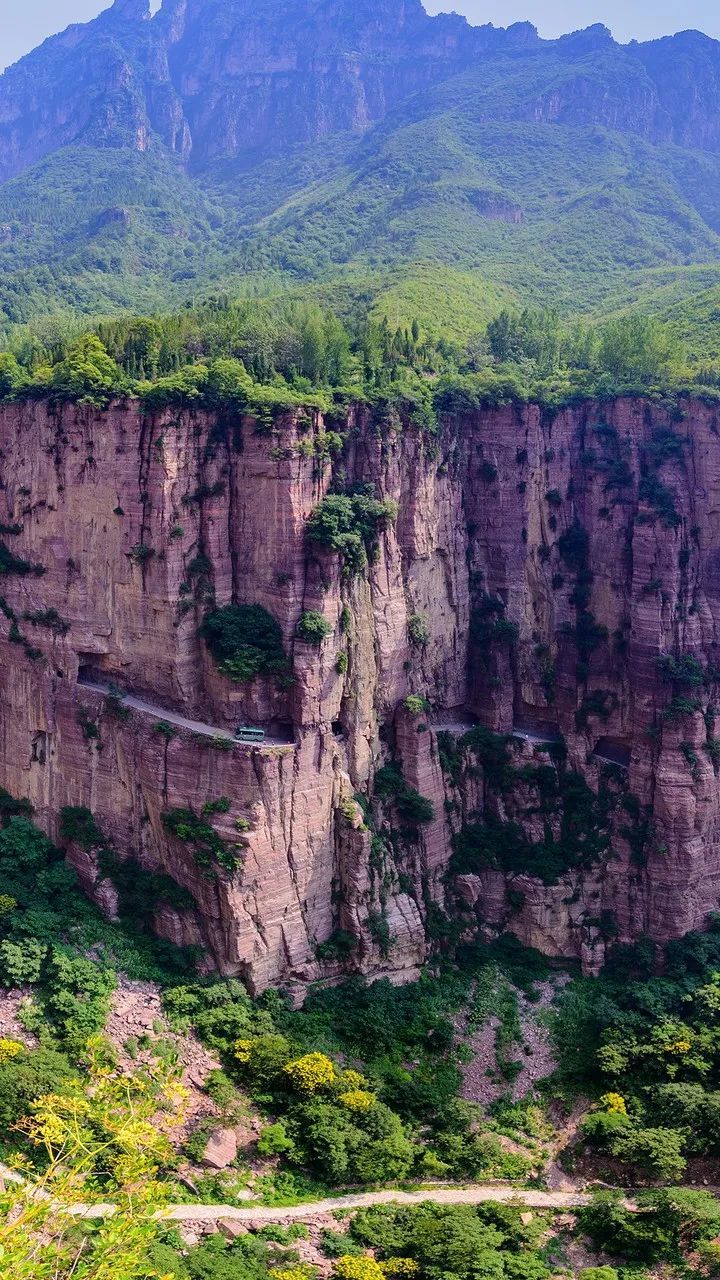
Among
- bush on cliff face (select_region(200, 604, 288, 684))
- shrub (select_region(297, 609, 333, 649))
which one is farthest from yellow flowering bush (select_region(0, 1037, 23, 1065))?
shrub (select_region(297, 609, 333, 649))

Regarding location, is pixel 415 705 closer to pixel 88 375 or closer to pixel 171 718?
pixel 171 718

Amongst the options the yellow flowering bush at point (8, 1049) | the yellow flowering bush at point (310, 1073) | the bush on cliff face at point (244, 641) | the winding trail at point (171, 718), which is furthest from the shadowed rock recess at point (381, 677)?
the yellow flowering bush at point (8, 1049)

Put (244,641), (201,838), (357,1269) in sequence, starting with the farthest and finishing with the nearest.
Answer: (244,641) < (201,838) < (357,1269)

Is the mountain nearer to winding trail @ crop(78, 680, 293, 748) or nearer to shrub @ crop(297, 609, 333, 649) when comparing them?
shrub @ crop(297, 609, 333, 649)

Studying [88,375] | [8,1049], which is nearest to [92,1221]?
[8,1049]

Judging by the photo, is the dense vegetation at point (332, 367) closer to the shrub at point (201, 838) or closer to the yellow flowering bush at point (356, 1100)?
the shrub at point (201, 838)

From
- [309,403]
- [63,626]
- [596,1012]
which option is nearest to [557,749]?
[596,1012]
